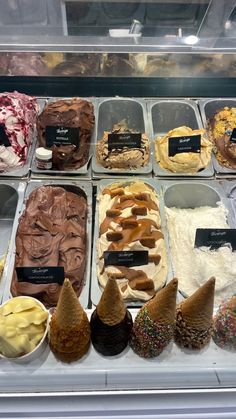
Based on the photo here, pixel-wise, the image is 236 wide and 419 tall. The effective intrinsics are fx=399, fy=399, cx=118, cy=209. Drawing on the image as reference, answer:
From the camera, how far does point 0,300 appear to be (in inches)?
63.5

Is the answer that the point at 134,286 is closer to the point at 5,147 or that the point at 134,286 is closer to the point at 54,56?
the point at 5,147

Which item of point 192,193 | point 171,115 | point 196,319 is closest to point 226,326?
point 196,319

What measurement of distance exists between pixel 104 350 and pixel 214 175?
121 centimetres

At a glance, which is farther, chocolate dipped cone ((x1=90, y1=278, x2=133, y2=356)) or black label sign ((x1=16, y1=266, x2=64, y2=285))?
black label sign ((x1=16, y1=266, x2=64, y2=285))

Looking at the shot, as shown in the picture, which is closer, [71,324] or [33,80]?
[71,324]

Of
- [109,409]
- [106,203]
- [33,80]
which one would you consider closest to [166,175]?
[106,203]

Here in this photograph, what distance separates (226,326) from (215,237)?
1.45ft

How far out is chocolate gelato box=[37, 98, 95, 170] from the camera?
2.13m

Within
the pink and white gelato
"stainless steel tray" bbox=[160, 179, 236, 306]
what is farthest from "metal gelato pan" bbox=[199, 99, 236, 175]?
the pink and white gelato

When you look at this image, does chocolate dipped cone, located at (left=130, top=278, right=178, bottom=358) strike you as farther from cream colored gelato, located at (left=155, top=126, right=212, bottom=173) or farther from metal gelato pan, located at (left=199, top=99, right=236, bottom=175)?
metal gelato pan, located at (left=199, top=99, right=236, bottom=175)

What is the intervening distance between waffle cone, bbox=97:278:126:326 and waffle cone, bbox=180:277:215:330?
210 mm

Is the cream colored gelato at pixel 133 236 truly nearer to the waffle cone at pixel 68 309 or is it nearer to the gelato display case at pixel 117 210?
the gelato display case at pixel 117 210

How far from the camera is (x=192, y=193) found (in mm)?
2197

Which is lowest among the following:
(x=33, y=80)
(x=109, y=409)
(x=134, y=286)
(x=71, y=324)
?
(x=109, y=409)
